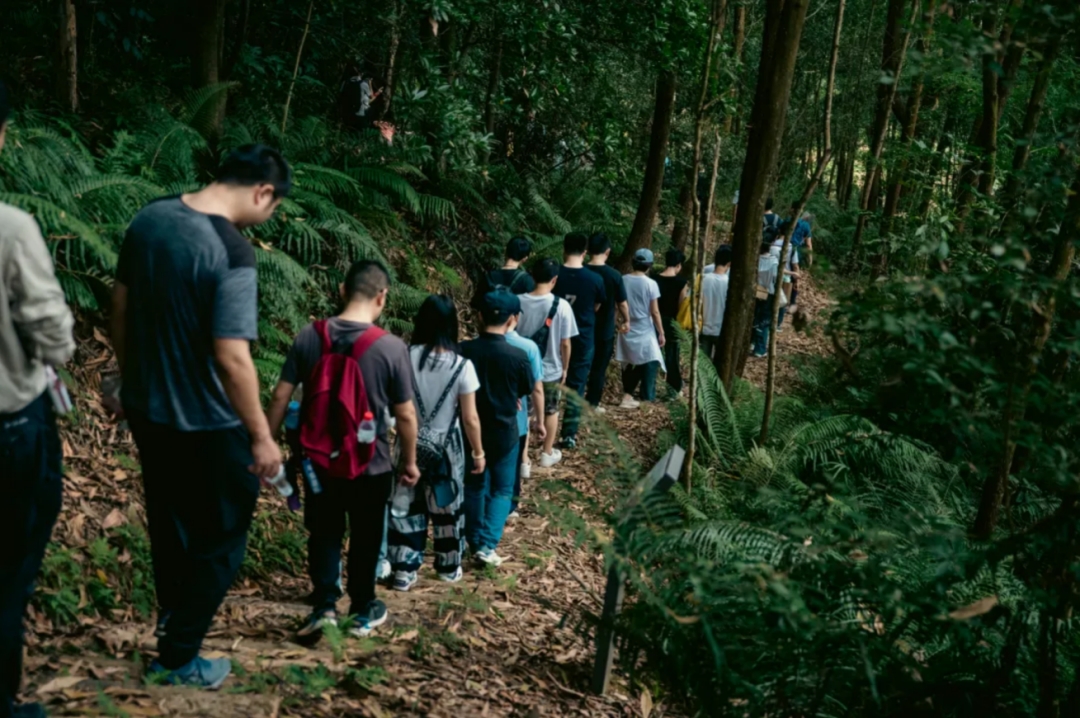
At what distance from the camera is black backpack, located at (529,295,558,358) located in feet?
26.8

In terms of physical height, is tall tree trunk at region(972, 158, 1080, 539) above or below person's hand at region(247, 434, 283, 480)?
above

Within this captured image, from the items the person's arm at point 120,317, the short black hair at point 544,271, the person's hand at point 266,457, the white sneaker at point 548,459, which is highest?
the person's arm at point 120,317

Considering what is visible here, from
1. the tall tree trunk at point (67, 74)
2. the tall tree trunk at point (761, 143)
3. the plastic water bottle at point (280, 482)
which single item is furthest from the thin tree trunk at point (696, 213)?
the tall tree trunk at point (67, 74)

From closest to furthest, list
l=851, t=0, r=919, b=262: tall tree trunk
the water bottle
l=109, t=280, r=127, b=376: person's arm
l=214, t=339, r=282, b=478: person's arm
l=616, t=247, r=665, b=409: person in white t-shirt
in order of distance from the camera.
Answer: l=214, t=339, r=282, b=478: person's arm < l=109, t=280, r=127, b=376: person's arm < the water bottle < l=851, t=0, r=919, b=262: tall tree trunk < l=616, t=247, r=665, b=409: person in white t-shirt

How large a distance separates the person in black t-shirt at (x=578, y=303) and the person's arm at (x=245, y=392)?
5625 mm

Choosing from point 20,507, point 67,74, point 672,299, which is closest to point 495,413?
point 20,507

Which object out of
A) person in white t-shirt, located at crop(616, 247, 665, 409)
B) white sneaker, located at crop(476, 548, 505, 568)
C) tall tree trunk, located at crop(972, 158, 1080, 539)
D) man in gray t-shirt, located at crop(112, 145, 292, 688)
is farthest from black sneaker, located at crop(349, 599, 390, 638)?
person in white t-shirt, located at crop(616, 247, 665, 409)

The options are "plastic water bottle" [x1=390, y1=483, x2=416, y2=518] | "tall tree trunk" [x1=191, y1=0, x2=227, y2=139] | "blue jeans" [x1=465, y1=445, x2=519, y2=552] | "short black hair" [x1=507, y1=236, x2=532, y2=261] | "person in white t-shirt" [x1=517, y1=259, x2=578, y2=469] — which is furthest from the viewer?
"tall tree trunk" [x1=191, y1=0, x2=227, y2=139]

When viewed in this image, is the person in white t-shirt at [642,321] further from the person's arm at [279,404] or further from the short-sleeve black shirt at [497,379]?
the person's arm at [279,404]

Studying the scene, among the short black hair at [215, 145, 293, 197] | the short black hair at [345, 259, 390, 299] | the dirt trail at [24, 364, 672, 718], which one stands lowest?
the dirt trail at [24, 364, 672, 718]

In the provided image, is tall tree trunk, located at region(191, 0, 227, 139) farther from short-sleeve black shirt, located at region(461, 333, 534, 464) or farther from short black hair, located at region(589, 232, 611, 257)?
short-sleeve black shirt, located at region(461, 333, 534, 464)

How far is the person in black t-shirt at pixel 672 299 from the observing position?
1148cm

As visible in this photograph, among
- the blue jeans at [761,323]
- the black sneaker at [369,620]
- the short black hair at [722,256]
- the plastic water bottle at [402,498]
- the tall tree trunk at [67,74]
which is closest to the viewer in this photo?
the black sneaker at [369,620]

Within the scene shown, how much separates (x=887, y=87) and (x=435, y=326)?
1029 centimetres
